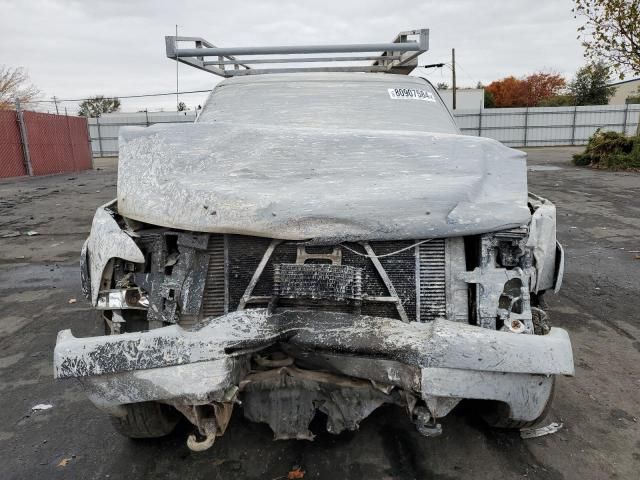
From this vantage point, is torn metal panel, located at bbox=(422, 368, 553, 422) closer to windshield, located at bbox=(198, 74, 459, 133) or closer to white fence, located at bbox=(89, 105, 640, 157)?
windshield, located at bbox=(198, 74, 459, 133)

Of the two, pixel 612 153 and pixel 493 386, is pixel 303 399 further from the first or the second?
pixel 612 153

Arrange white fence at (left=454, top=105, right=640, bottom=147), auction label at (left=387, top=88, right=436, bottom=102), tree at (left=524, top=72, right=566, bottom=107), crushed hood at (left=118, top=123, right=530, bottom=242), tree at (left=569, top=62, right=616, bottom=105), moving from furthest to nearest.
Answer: tree at (left=524, top=72, right=566, bottom=107), tree at (left=569, top=62, right=616, bottom=105), white fence at (left=454, top=105, right=640, bottom=147), auction label at (left=387, top=88, right=436, bottom=102), crushed hood at (left=118, top=123, right=530, bottom=242)

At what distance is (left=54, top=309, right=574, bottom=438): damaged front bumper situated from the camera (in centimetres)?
199

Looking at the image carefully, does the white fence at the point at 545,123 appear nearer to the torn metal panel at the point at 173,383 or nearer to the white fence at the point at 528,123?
the white fence at the point at 528,123

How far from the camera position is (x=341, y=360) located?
2.12 meters

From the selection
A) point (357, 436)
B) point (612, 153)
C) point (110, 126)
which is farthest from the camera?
point (110, 126)

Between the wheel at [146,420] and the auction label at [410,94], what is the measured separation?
288 cm

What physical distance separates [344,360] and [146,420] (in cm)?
109

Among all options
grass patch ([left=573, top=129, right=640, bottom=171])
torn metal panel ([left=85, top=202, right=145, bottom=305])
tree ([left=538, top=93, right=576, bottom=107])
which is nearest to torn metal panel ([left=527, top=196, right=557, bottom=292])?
torn metal panel ([left=85, top=202, right=145, bottom=305])

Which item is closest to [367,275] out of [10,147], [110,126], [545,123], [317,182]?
[317,182]

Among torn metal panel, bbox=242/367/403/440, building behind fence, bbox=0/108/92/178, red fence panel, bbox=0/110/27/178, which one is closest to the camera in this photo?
torn metal panel, bbox=242/367/403/440

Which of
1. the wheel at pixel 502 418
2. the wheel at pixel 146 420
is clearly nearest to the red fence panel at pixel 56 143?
the wheel at pixel 146 420

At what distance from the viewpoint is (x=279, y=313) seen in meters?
2.29

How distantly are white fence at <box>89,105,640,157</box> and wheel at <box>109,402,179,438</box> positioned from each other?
28306 mm
